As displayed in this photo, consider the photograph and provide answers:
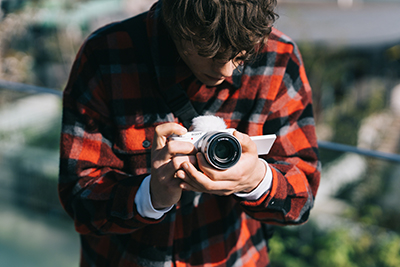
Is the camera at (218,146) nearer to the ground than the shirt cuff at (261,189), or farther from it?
farther from it

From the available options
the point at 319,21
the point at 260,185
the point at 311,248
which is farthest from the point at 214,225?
the point at 319,21

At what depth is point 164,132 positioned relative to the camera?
1022mm

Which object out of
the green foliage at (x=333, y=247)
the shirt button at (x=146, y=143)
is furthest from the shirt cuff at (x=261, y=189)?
the green foliage at (x=333, y=247)

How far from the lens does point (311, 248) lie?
8.16 feet

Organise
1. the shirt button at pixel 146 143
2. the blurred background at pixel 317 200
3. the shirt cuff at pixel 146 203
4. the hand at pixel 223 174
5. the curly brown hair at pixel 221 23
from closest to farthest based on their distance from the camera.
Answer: the curly brown hair at pixel 221 23 < the hand at pixel 223 174 < the shirt cuff at pixel 146 203 < the shirt button at pixel 146 143 < the blurred background at pixel 317 200

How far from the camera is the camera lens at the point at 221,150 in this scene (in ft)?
3.17

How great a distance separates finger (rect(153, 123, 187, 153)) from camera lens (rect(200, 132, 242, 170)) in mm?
87

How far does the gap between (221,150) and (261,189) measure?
21 centimetres

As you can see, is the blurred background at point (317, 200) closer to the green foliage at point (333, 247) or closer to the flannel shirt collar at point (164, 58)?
the green foliage at point (333, 247)

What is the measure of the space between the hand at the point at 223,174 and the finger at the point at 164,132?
9 centimetres

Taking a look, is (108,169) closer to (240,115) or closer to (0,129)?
(240,115)

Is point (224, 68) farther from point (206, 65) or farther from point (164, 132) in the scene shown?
point (164, 132)

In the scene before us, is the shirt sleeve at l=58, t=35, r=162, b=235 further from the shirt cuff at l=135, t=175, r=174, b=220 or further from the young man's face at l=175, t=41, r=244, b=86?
the young man's face at l=175, t=41, r=244, b=86

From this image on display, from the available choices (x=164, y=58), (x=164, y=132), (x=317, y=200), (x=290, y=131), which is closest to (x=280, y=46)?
(x=290, y=131)
